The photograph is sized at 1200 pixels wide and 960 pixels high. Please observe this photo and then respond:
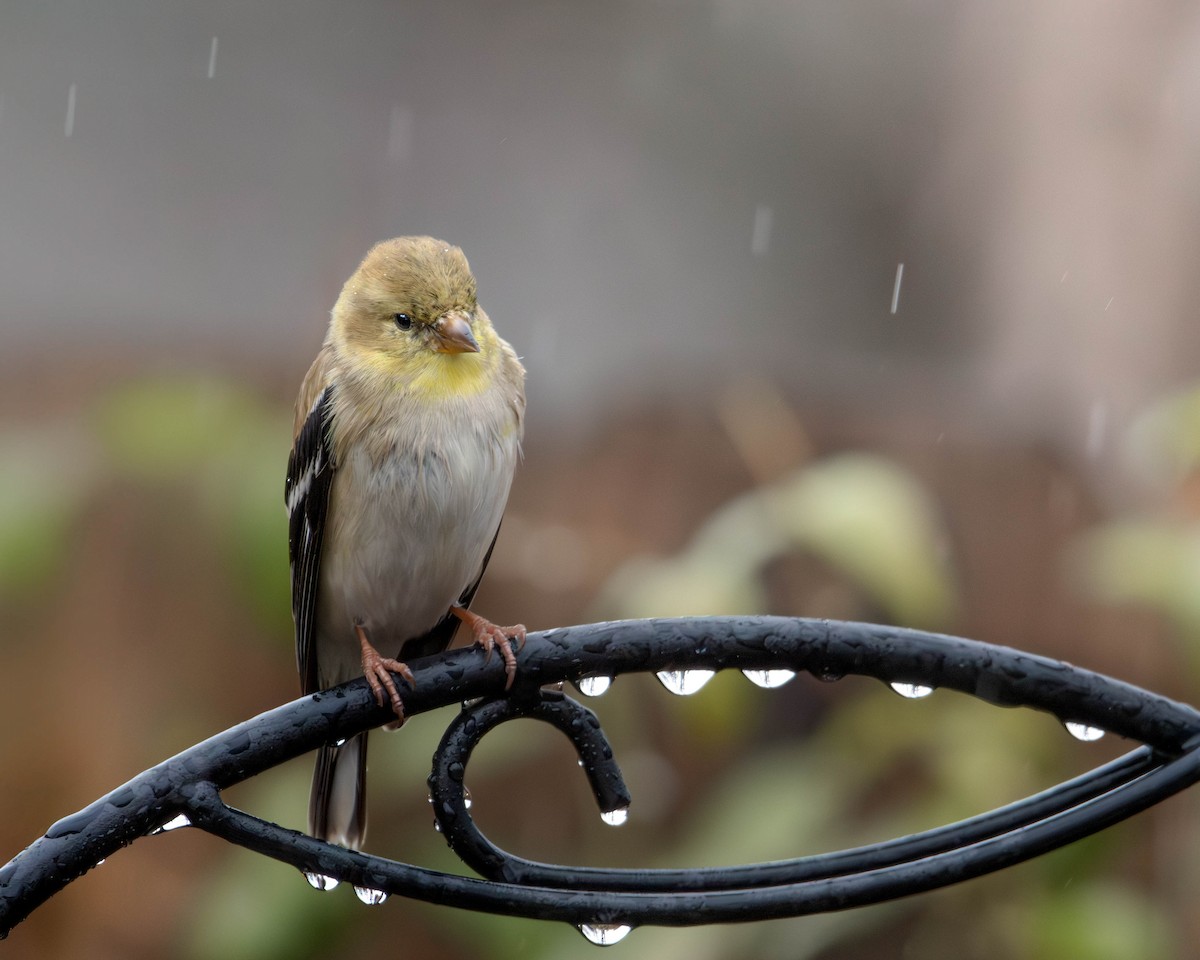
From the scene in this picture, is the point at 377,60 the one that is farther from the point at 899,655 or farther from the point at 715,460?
the point at 899,655

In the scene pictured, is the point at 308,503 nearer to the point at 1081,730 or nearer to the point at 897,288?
the point at 1081,730

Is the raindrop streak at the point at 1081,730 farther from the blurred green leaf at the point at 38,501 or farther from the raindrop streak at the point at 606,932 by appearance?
the blurred green leaf at the point at 38,501

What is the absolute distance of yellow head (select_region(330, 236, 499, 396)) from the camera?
225 centimetres

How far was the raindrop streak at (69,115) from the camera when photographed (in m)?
6.36

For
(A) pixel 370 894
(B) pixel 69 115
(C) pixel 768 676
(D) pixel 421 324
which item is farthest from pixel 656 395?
(B) pixel 69 115

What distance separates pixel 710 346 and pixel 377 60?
7.67 feet

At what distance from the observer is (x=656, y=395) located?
13.9 ft

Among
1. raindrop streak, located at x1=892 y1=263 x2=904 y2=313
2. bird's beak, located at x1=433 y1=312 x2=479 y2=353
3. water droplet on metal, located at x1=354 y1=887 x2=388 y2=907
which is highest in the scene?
raindrop streak, located at x1=892 y1=263 x2=904 y2=313

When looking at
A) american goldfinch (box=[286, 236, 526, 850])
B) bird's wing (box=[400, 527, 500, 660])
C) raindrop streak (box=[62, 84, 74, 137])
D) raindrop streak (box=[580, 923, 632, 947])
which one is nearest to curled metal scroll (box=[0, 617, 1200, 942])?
raindrop streak (box=[580, 923, 632, 947])

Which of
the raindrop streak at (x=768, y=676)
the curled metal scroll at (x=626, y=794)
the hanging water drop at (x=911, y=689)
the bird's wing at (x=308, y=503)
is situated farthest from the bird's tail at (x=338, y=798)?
the hanging water drop at (x=911, y=689)

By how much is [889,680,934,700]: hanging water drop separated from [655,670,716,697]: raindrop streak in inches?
8.0

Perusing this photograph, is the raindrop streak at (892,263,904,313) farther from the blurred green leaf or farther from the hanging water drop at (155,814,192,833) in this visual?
the hanging water drop at (155,814,192,833)

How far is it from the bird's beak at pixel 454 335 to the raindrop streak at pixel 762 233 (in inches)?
160

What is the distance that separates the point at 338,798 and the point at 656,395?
7.29 ft
